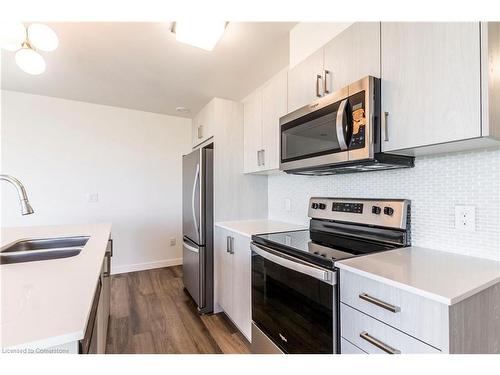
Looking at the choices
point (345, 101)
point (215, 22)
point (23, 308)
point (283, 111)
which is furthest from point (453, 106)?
point (23, 308)

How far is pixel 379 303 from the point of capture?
2.96ft

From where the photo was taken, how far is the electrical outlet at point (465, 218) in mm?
1139

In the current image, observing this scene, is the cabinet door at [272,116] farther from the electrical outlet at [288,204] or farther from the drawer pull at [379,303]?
the drawer pull at [379,303]

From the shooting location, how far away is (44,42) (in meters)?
1.36

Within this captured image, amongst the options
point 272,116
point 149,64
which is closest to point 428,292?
point 272,116

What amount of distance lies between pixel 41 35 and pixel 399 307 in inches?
81.4

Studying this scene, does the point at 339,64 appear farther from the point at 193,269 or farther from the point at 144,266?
the point at 144,266

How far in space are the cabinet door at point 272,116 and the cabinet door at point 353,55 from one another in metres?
0.48

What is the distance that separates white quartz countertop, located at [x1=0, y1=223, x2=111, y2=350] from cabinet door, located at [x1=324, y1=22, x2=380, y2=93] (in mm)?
1476

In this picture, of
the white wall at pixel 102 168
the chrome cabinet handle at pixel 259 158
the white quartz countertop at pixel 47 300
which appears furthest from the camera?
the white wall at pixel 102 168

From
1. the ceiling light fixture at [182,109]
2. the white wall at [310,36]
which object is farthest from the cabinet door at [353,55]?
the ceiling light fixture at [182,109]

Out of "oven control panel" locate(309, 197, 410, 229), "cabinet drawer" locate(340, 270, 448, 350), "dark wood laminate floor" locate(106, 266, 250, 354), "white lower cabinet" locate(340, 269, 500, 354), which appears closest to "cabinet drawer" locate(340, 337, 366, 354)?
"white lower cabinet" locate(340, 269, 500, 354)

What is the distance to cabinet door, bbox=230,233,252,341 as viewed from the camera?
72.6 inches

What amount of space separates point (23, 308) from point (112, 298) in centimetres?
238
